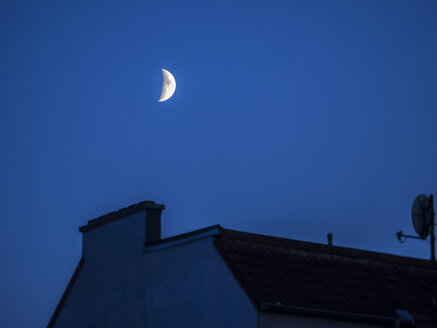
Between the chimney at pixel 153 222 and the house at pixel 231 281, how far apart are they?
1.2 inches

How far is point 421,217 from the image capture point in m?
29.8

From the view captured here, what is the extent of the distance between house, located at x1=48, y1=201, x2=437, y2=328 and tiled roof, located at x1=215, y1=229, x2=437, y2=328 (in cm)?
4

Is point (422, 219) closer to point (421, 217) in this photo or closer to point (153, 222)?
point (421, 217)

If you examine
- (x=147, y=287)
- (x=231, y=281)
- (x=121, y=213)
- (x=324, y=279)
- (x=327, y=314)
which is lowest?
(x=327, y=314)

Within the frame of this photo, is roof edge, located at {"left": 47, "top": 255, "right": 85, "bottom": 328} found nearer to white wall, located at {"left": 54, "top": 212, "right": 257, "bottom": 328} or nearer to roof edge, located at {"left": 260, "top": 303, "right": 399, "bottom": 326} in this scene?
white wall, located at {"left": 54, "top": 212, "right": 257, "bottom": 328}

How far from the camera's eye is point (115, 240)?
2720 cm

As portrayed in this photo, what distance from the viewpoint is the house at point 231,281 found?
2184cm

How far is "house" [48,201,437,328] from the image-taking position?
71.7ft

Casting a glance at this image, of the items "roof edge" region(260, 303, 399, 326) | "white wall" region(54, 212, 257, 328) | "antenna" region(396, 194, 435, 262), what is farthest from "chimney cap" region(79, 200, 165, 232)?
"antenna" region(396, 194, 435, 262)

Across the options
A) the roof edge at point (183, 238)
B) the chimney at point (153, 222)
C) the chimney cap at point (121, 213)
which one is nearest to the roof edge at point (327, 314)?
the roof edge at point (183, 238)

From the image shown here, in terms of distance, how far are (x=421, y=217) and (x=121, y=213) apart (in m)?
10.9

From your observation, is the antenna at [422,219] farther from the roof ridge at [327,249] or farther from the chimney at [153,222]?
the chimney at [153,222]

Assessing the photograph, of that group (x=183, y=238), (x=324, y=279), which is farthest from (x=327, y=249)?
(x=183, y=238)

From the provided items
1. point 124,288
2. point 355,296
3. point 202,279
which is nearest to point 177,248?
point 202,279
